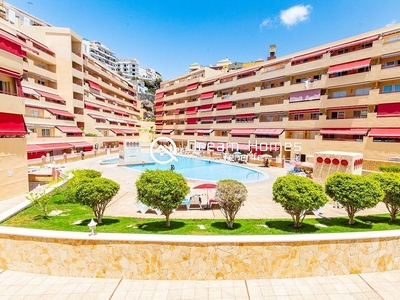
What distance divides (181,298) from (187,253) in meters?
1.11

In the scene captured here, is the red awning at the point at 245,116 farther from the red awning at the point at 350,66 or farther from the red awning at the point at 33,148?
the red awning at the point at 33,148

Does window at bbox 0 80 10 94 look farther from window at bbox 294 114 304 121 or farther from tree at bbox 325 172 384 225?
window at bbox 294 114 304 121

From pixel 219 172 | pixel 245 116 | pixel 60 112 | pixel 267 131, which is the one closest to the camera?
pixel 219 172

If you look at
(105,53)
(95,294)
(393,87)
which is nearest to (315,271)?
(95,294)

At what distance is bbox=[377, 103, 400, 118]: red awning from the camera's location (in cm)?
2378

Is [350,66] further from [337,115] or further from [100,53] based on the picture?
[100,53]

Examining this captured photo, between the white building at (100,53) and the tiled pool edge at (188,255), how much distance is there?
3880 inches

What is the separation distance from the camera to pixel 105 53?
345 ft

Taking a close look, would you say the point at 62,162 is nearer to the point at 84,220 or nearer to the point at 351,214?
the point at 84,220

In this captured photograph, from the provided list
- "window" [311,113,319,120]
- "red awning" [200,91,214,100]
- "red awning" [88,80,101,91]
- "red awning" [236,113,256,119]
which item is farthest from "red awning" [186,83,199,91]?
"window" [311,113,319,120]

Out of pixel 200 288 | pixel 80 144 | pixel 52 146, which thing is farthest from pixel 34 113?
pixel 200 288

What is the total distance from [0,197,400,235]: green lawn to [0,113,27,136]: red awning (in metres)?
5.20

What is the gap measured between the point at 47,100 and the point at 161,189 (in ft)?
106

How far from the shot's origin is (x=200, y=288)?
6.28m
